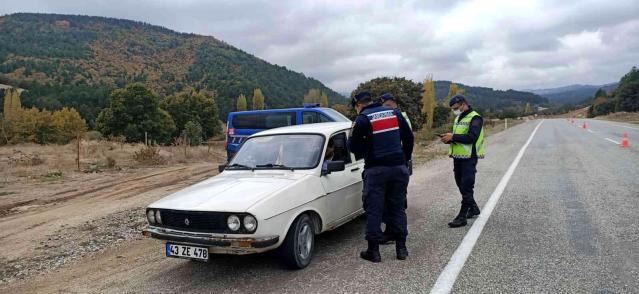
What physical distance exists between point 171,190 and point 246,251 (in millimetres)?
7735

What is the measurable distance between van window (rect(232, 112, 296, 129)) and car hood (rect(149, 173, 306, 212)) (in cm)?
842

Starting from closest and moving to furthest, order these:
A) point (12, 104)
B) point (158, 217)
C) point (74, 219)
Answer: point (158, 217) → point (74, 219) → point (12, 104)

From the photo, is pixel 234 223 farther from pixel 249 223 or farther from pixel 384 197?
pixel 384 197

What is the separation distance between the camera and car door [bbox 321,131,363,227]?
528cm

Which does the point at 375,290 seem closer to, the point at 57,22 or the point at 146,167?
the point at 146,167

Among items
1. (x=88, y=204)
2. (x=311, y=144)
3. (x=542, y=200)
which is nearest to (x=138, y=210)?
(x=88, y=204)

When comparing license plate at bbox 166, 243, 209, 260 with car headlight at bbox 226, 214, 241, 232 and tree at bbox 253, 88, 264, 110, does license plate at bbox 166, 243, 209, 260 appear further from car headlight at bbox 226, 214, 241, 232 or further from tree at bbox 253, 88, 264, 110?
tree at bbox 253, 88, 264, 110

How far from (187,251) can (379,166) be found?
2.09m

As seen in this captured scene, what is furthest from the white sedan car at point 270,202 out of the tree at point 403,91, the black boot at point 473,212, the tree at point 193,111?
the tree at point 193,111

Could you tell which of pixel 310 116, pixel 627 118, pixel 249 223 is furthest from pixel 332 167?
pixel 627 118

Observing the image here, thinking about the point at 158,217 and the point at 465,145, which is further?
the point at 465,145

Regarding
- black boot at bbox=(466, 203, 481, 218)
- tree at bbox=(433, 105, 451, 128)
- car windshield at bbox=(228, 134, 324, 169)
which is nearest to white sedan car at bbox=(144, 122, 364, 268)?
car windshield at bbox=(228, 134, 324, 169)

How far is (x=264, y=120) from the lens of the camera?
13914 mm

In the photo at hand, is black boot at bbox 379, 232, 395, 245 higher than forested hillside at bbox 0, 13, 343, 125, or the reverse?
forested hillside at bbox 0, 13, 343, 125
